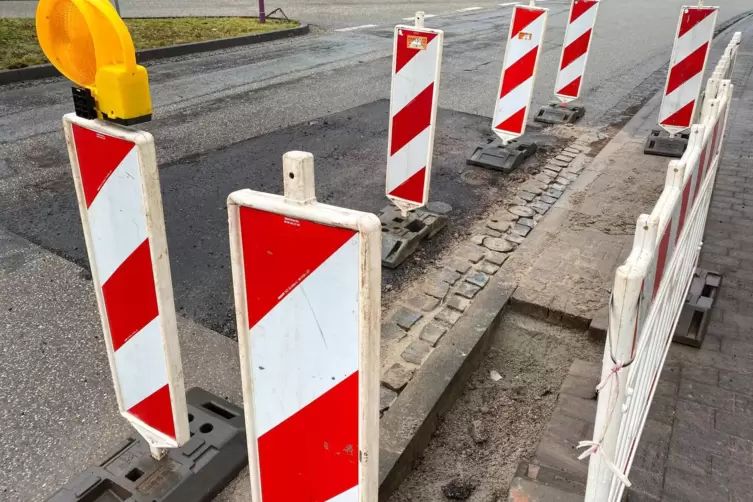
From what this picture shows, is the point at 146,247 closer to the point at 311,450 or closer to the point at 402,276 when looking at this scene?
the point at 311,450

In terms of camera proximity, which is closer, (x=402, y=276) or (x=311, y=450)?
(x=311, y=450)

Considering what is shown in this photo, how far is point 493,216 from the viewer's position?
18.3 feet

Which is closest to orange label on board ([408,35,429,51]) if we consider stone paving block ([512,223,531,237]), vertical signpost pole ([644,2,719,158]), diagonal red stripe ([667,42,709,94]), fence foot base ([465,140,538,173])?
stone paving block ([512,223,531,237])

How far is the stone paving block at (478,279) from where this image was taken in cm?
439

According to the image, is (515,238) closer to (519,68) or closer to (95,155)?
(519,68)

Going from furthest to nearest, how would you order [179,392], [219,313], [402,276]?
[402,276], [219,313], [179,392]

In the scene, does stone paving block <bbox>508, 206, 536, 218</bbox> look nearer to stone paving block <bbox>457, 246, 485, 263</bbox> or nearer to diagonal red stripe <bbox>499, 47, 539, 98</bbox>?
stone paving block <bbox>457, 246, 485, 263</bbox>

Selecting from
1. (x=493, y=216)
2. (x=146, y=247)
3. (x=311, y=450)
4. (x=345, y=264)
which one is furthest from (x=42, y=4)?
(x=493, y=216)

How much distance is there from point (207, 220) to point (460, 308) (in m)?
2.32

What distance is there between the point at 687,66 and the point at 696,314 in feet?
14.2

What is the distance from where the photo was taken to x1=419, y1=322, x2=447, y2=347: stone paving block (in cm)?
374

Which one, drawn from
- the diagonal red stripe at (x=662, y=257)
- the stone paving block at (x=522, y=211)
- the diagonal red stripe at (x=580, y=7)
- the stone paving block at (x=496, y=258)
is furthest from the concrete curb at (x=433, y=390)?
the diagonal red stripe at (x=580, y=7)

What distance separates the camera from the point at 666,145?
7.33 metres

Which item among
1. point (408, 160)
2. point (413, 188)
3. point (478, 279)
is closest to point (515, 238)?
point (478, 279)
